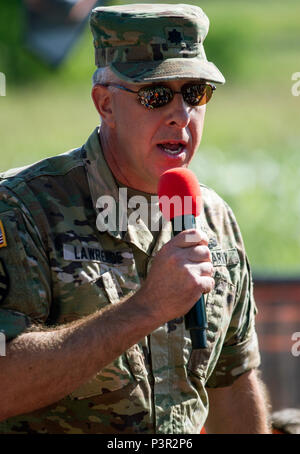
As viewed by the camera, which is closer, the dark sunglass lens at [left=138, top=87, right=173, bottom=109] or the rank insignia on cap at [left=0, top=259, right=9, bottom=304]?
the rank insignia on cap at [left=0, top=259, right=9, bottom=304]

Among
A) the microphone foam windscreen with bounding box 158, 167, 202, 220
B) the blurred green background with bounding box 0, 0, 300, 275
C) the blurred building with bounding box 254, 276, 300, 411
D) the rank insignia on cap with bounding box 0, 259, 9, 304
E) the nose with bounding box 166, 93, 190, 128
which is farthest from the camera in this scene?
the blurred green background with bounding box 0, 0, 300, 275

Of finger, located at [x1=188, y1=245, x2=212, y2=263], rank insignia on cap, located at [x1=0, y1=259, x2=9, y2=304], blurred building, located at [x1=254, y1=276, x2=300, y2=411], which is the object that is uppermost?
finger, located at [x1=188, y1=245, x2=212, y2=263]

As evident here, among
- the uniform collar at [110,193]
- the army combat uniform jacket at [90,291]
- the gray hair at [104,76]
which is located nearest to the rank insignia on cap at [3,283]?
the army combat uniform jacket at [90,291]

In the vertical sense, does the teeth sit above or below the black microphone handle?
above

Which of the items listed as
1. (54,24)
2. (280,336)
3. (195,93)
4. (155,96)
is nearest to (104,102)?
(155,96)

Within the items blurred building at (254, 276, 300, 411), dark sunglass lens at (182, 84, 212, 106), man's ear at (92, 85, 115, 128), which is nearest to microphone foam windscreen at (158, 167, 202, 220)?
dark sunglass lens at (182, 84, 212, 106)

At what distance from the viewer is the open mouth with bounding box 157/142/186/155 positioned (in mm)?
3379

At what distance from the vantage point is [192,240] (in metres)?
2.83

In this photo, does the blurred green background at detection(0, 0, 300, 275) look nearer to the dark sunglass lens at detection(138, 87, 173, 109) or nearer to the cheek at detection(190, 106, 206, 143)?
the cheek at detection(190, 106, 206, 143)

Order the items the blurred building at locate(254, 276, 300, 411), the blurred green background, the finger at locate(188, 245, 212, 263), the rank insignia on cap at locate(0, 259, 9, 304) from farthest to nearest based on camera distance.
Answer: the blurred green background → the blurred building at locate(254, 276, 300, 411) → the rank insignia on cap at locate(0, 259, 9, 304) → the finger at locate(188, 245, 212, 263)

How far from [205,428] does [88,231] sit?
119cm

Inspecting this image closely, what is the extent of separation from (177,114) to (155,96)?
106 mm

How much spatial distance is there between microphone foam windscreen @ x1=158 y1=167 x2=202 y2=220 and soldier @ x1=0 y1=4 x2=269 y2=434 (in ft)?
0.50

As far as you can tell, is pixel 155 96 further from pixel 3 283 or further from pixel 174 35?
pixel 3 283
